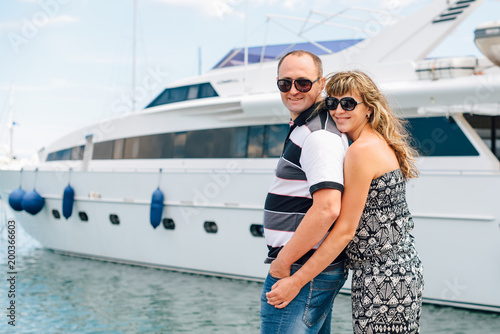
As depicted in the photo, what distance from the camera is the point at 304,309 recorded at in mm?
1879

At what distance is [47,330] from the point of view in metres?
5.54

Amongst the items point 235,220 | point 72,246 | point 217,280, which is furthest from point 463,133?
point 72,246

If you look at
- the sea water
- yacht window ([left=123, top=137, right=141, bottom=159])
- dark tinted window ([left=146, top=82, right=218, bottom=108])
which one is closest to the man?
the sea water

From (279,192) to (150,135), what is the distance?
24.8 ft

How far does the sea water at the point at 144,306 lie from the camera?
5.58 meters

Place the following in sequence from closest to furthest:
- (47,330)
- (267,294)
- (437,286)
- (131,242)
→ (267,294), (47,330), (437,286), (131,242)

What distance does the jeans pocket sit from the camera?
188 centimetres

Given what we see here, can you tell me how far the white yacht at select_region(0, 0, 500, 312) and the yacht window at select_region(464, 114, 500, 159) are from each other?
1 cm

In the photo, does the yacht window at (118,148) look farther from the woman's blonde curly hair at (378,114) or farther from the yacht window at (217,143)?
the woman's blonde curly hair at (378,114)

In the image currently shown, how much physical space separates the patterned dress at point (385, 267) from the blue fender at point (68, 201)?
8368 mm

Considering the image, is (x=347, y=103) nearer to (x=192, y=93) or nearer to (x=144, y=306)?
(x=144, y=306)

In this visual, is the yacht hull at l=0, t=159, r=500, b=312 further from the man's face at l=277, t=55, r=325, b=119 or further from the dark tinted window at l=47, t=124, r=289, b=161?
the man's face at l=277, t=55, r=325, b=119

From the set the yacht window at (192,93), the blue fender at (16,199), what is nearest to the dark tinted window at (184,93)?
the yacht window at (192,93)

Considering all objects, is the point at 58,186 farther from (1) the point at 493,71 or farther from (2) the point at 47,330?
(1) the point at 493,71
